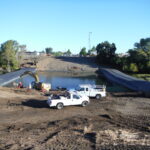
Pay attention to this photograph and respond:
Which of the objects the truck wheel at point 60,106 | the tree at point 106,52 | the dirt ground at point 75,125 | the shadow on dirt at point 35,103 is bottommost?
the dirt ground at point 75,125

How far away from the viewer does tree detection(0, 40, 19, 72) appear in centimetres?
9569

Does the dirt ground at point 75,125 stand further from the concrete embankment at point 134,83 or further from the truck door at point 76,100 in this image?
the concrete embankment at point 134,83

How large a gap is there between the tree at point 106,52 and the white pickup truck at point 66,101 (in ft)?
278

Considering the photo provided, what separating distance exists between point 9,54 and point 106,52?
44.1m

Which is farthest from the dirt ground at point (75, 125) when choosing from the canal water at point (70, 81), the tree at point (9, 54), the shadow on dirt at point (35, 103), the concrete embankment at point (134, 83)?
the tree at point (9, 54)

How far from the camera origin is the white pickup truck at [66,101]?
2948 cm

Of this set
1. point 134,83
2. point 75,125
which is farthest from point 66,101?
point 134,83

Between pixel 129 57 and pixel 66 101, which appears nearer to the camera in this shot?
pixel 66 101

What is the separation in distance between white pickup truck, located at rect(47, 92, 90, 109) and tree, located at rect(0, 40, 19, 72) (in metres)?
69.3

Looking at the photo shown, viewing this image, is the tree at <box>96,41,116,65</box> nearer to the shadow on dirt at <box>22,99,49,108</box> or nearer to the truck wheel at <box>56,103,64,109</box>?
the shadow on dirt at <box>22,99,49,108</box>

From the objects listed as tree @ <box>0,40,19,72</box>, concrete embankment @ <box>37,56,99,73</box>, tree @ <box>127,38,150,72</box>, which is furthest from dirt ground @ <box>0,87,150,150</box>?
concrete embankment @ <box>37,56,99,73</box>

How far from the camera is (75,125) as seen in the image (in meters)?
22.5

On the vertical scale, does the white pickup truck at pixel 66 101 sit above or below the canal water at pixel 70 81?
above

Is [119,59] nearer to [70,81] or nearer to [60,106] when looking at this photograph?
[70,81]
